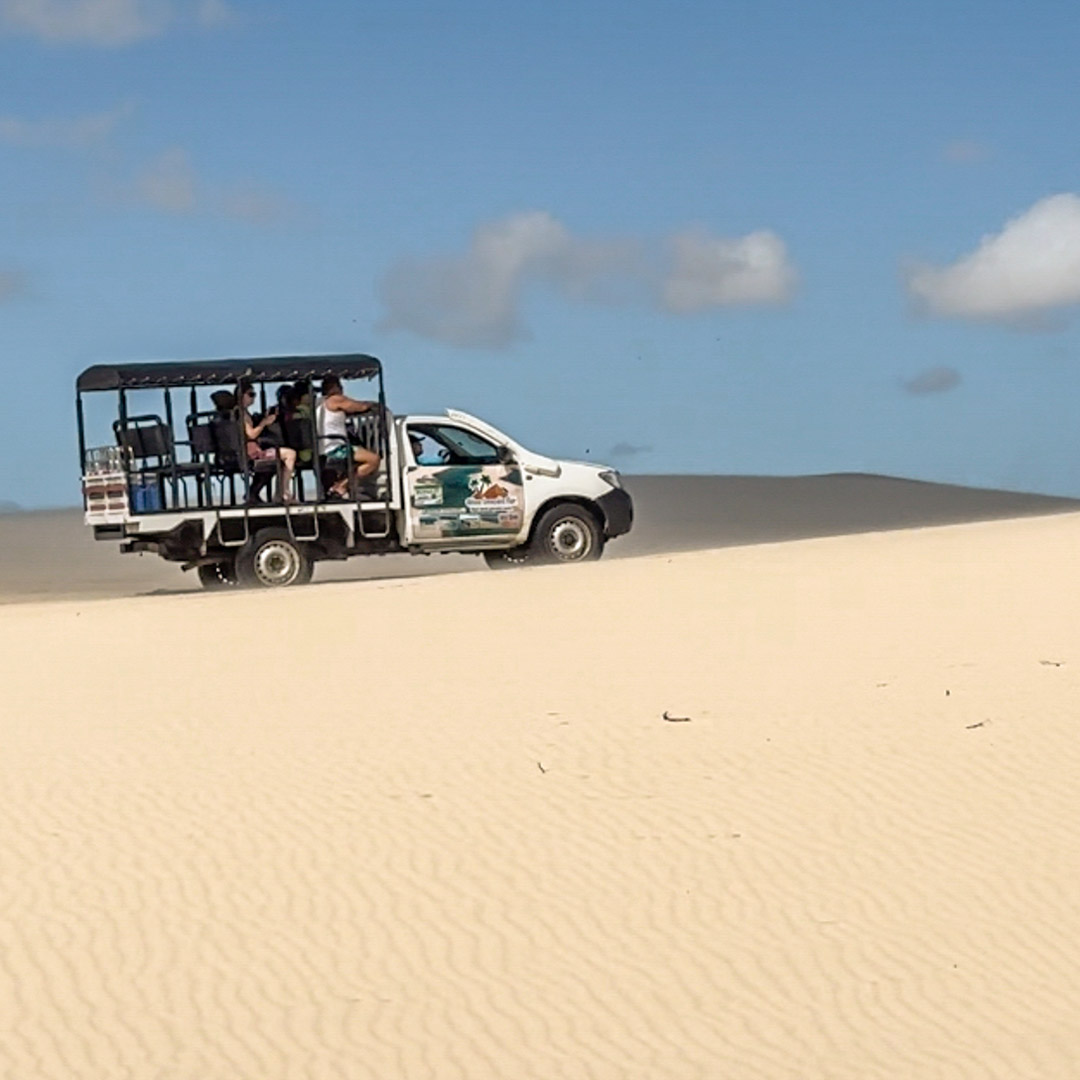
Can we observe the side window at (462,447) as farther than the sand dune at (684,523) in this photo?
No

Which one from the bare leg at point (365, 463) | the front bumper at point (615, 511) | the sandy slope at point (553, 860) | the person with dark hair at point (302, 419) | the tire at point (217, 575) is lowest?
the sandy slope at point (553, 860)

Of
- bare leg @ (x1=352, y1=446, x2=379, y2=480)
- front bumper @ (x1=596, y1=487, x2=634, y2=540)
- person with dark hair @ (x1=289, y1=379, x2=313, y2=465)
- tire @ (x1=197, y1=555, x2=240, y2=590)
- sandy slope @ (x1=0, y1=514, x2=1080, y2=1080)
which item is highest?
person with dark hair @ (x1=289, y1=379, x2=313, y2=465)

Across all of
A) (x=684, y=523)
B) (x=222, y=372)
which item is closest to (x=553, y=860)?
(x=222, y=372)

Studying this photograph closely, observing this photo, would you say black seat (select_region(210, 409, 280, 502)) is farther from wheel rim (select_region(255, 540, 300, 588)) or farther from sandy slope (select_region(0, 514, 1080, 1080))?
sandy slope (select_region(0, 514, 1080, 1080))

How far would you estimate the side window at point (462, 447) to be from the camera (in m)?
21.8

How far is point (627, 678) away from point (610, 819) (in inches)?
155

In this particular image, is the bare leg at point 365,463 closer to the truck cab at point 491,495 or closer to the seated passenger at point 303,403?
the truck cab at point 491,495

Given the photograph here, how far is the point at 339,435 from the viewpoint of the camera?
2127 centimetres

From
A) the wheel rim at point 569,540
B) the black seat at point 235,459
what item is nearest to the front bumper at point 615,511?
the wheel rim at point 569,540

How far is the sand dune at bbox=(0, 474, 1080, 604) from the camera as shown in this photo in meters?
28.7

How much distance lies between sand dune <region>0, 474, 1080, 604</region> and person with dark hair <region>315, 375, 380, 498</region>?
4.07 metres

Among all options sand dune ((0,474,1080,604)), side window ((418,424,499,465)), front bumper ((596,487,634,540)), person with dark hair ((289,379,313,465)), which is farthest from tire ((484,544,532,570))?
sand dune ((0,474,1080,604))

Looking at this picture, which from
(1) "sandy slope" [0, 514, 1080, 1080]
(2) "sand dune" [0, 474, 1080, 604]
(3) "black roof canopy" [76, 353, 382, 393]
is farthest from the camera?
(2) "sand dune" [0, 474, 1080, 604]

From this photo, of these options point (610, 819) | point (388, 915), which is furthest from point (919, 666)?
point (388, 915)
